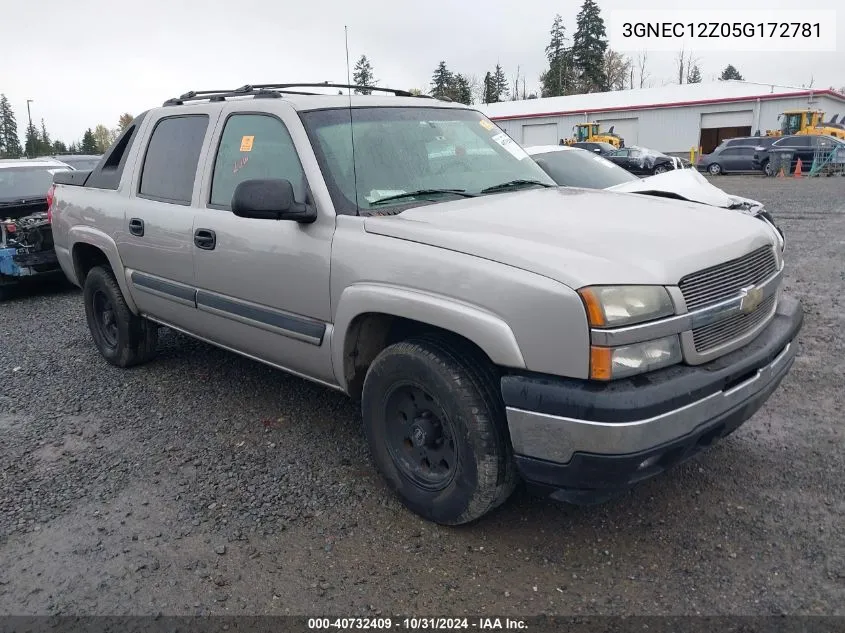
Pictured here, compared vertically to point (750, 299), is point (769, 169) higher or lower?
lower

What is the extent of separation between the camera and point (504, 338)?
255 cm

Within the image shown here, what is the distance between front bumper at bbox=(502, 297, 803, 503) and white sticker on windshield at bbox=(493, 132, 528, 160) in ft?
6.49

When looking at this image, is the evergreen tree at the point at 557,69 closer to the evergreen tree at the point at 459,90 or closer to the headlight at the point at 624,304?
the evergreen tree at the point at 459,90

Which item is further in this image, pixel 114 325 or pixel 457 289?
pixel 114 325

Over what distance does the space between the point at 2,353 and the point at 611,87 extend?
78.9 metres

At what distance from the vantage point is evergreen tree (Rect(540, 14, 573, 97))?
74100 mm

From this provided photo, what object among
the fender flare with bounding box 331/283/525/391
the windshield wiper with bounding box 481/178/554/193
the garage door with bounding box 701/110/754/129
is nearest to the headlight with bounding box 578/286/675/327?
the fender flare with bounding box 331/283/525/391

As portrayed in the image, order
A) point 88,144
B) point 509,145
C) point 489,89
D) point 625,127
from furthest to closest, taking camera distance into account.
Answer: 1. point 489,89
2. point 88,144
3. point 625,127
4. point 509,145

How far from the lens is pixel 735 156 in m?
28.0

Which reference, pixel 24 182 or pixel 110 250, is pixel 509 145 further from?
pixel 24 182

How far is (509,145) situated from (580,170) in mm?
3166

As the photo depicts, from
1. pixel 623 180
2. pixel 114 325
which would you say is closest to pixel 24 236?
pixel 114 325

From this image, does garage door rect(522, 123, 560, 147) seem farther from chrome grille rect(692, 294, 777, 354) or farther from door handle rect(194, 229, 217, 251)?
chrome grille rect(692, 294, 777, 354)

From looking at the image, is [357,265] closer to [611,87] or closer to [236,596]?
[236,596]
